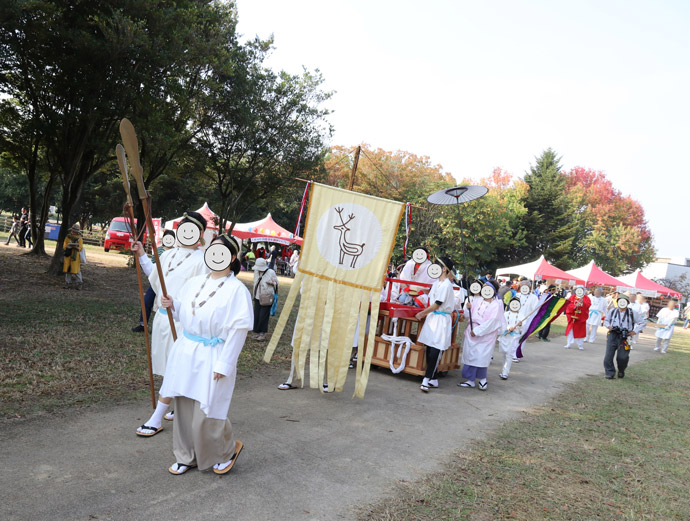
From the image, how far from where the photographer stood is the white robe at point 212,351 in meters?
3.72

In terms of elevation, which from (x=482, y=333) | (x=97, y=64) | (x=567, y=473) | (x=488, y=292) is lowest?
(x=567, y=473)

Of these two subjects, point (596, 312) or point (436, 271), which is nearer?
point (436, 271)

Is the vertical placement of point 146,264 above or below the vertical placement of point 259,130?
below

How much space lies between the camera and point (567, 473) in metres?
Answer: 4.86

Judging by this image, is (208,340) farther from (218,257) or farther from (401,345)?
(401,345)

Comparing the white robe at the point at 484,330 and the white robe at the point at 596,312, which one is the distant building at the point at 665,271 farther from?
the white robe at the point at 484,330

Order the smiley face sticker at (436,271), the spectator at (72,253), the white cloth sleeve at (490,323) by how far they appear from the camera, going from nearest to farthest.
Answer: the smiley face sticker at (436,271), the white cloth sleeve at (490,323), the spectator at (72,253)

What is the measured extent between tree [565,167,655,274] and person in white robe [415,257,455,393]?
4078 centimetres

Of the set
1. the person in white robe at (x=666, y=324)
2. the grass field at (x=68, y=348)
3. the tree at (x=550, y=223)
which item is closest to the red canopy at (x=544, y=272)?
the person in white robe at (x=666, y=324)

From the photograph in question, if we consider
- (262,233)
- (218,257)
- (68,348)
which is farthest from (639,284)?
(218,257)

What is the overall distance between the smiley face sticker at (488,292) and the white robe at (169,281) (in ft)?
15.9

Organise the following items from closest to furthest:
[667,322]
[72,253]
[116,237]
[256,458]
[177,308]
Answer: [177,308]
[256,458]
[72,253]
[667,322]
[116,237]

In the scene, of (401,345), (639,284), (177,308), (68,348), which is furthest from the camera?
(639,284)

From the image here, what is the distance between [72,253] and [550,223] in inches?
1615
